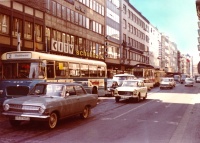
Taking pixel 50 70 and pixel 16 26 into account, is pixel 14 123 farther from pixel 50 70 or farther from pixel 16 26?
pixel 16 26

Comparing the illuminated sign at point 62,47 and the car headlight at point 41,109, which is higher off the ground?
the illuminated sign at point 62,47

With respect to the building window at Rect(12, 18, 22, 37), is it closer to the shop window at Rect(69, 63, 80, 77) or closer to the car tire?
the shop window at Rect(69, 63, 80, 77)

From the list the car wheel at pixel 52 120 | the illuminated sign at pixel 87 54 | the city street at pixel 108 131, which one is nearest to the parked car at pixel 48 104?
the car wheel at pixel 52 120

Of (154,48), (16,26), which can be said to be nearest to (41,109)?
(16,26)

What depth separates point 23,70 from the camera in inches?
640

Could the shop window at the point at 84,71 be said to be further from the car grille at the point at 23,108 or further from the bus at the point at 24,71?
the car grille at the point at 23,108

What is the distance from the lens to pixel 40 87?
40.4ft

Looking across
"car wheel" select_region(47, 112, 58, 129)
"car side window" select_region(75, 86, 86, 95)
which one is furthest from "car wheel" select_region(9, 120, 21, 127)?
"car side window" select_region(75, 86, 86, 95)

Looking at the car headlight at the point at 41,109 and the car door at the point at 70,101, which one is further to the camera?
the car door at the point at 70,101

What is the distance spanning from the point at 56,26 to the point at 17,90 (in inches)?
840

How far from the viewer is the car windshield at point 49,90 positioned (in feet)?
39.3

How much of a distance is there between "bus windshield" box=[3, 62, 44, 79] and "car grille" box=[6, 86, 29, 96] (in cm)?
56

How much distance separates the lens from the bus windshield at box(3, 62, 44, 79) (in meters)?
16.0

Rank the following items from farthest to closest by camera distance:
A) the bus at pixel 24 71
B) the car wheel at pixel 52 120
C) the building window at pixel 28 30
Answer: the building window at pixel 28 30 → the bus at pixel 24 71 → the car wheel at pixel 52 120
